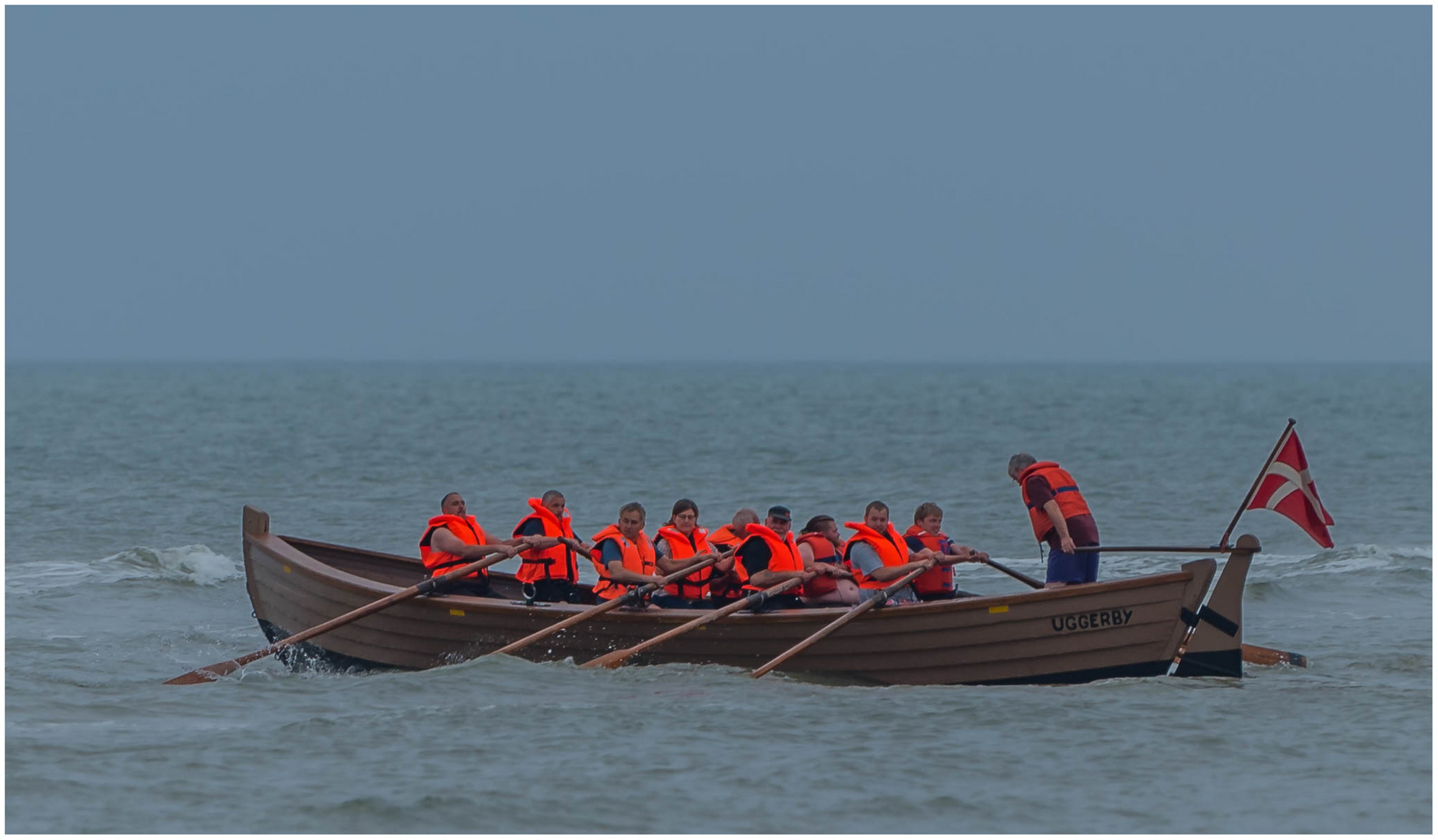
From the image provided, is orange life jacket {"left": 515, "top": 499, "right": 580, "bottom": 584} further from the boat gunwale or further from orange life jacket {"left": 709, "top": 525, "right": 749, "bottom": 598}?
orange life jacket {"left": 709, "top": 525, "right": 749, "bottom": 598}

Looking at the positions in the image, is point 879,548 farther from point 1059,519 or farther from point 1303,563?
point 1303,563

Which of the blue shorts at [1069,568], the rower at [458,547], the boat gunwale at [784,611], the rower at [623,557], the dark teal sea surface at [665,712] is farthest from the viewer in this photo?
the rower at [458,547]

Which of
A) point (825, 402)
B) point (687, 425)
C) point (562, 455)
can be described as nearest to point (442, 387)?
A: point (825, 402)

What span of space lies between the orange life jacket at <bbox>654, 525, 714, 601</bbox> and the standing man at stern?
103 inches

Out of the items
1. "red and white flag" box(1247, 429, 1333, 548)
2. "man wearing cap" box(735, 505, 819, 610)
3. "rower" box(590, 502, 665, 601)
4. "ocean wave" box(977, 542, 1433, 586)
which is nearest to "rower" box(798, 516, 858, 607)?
"man wearing cap" box(735, 505, 819, 610)

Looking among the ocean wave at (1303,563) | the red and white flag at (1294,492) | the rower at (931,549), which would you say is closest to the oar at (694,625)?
the rower at (931,549)

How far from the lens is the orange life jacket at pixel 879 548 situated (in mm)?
13117

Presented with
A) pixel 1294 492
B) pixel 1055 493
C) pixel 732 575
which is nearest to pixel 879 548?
pixel 732 575

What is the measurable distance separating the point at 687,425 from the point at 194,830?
46.6 metres

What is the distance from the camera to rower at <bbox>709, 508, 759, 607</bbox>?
1330 centimetres

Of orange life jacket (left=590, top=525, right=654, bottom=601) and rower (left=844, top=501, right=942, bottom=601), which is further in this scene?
orange life jacket (left=590, top=525, right=654, bottom=601)

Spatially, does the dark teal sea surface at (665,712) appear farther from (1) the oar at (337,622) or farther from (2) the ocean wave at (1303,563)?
(1) the oar at (337,622)

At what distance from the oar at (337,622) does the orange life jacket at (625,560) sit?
748 millimetres

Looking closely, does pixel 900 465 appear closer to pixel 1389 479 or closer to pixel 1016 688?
pixel 1389 479
